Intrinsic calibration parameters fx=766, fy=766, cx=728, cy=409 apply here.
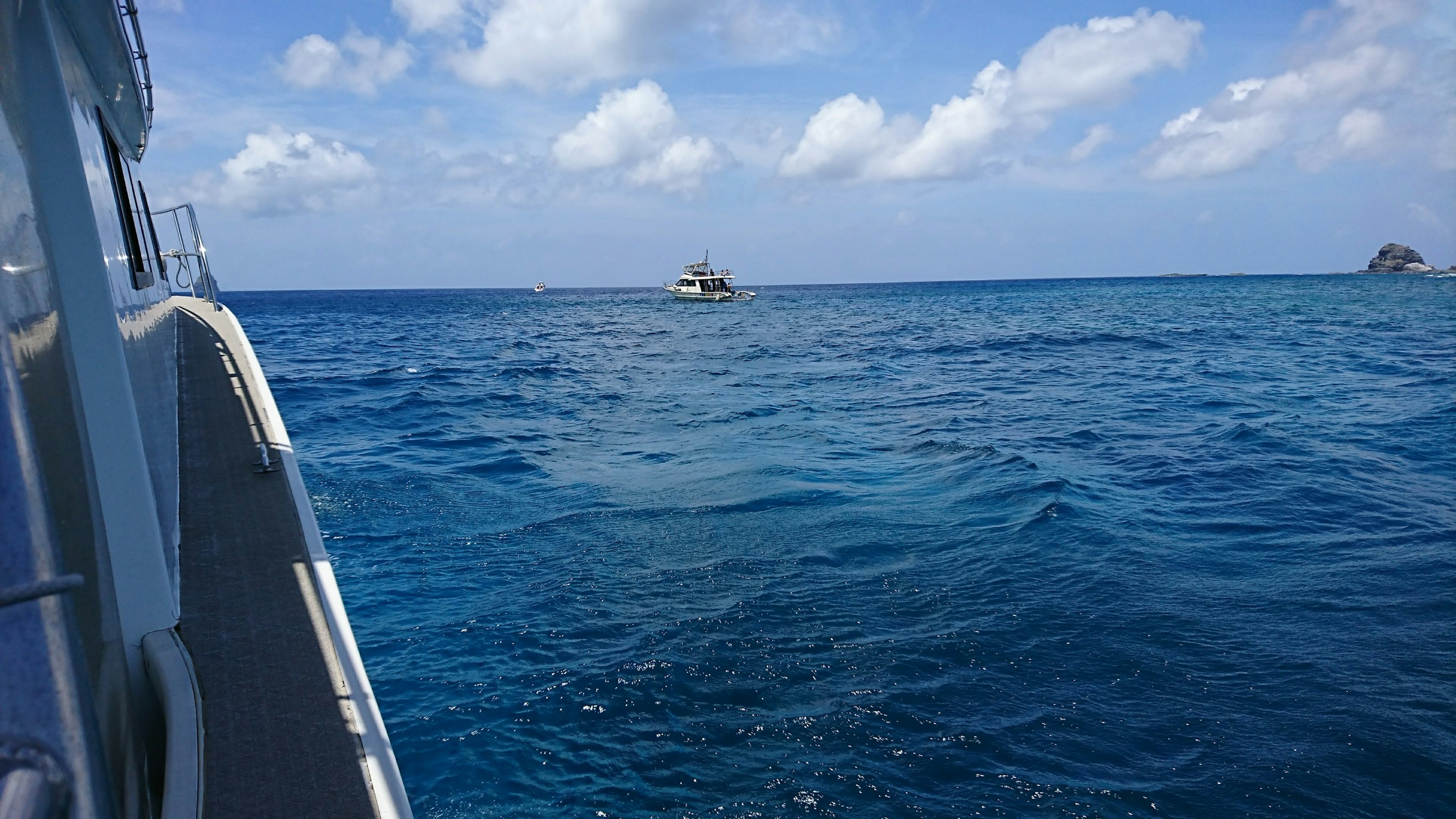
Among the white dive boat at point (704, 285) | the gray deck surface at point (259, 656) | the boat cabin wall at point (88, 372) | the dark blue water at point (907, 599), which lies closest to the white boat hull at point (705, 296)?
the white dive boat at point (704, 285)

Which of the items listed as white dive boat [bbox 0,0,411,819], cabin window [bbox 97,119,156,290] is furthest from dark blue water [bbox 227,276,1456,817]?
cabin window [bbox 97,119,156,290]

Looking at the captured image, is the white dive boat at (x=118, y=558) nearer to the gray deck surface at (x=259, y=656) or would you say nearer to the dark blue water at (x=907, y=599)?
the gray deck surface at (x=259, y=656)

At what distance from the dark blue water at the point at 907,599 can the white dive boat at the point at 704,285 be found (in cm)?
5231

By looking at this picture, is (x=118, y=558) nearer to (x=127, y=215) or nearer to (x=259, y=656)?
(x=259, y=656)

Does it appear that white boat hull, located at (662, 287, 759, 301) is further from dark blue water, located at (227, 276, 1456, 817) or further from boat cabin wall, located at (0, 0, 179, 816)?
boat cabin wall, located at (0, 0, 179, 816)

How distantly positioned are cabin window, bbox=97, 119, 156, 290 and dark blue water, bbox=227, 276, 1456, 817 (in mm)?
3039

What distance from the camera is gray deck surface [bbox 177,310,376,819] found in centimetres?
222

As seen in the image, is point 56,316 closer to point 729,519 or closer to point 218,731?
point 218,731

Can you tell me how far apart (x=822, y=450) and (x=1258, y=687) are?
7.15m

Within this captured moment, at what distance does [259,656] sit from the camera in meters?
2.85

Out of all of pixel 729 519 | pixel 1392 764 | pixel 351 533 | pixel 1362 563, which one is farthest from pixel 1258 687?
pixel 351 533

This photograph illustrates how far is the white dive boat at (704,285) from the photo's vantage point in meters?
68.2

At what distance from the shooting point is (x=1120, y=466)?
35.8ft

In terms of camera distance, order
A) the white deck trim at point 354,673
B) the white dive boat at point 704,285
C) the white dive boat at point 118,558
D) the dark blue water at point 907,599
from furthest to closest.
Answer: the white dive boat at point 704,285 < the dark blue water at point 907,599 < the white deck trim at point 354,673 < the white dive boat at point 118,558
